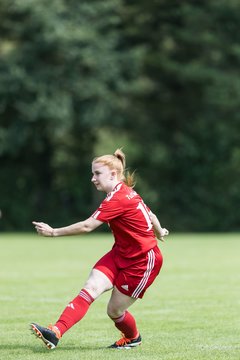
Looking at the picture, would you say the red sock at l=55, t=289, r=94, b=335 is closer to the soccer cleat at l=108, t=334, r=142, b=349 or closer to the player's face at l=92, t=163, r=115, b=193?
the soccer cleat at l=108, t=334, r=142, b=349

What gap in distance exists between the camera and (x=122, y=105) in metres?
39.1

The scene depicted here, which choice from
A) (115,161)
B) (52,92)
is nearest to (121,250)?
(115,161)

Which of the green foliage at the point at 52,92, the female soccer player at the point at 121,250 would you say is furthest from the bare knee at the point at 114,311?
the green foliage at the point at 52,92

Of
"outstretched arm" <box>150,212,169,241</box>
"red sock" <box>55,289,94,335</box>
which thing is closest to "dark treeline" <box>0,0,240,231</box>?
"outstretched arm" <box>150,212,169,241</box>

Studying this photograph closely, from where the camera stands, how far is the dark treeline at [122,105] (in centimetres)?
3641

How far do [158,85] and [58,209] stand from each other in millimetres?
6996

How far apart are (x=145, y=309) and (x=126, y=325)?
331 centimetres

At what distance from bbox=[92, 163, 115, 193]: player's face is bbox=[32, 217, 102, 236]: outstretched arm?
388mm

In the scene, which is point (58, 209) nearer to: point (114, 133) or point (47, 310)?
point (114, 133)

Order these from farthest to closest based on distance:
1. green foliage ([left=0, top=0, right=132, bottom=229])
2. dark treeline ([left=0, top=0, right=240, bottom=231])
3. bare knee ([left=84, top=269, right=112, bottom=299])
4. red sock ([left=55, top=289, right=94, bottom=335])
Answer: dark treeline ([left=0, top=0, right=240, bottom=231]) → green foliage ([left=0, top=0, right=132, bottom=229]) → bare knee ([left=84, top=269, right=112, bottom=299]) → red sock ([left=55, top=289, right=94, bottom=335])

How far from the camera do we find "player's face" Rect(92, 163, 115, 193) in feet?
26.0

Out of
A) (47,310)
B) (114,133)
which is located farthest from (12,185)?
(47,310)

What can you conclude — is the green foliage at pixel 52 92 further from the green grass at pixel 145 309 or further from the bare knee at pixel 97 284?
the bare knee at pixel 97 284

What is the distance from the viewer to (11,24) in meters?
37.0
